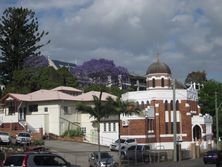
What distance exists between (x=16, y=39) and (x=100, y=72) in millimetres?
24255

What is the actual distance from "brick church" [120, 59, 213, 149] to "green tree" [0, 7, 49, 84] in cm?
2362

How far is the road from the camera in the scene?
51375 millimetres

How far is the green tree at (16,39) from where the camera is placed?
95625 mm

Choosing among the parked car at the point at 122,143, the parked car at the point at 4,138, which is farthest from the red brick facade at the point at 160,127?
the parked car at the point at 4,138

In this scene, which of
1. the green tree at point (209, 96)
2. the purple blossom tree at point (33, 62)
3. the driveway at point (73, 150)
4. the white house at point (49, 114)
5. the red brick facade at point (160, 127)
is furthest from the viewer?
the green tree at point (209, 96)

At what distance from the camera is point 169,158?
202 feet

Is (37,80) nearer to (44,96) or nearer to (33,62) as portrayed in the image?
(33,62)

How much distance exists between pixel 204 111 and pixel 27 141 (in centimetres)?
5131

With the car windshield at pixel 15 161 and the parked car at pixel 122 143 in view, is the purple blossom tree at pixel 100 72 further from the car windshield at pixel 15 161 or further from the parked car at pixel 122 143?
the car windshield at pixel 15 161

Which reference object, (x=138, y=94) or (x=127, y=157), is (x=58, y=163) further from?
(x=138, y=94)

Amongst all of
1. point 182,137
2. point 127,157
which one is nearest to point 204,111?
point 182,137

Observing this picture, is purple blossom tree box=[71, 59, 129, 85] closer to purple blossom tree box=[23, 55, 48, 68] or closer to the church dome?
purple blossom tree box=[23, 55, 48, 68]

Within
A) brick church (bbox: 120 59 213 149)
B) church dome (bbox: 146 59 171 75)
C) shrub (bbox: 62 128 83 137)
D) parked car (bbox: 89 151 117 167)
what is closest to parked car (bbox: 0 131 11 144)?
parked car (bbox: 89 151 117 167)

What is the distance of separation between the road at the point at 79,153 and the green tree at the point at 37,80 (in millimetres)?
21563
